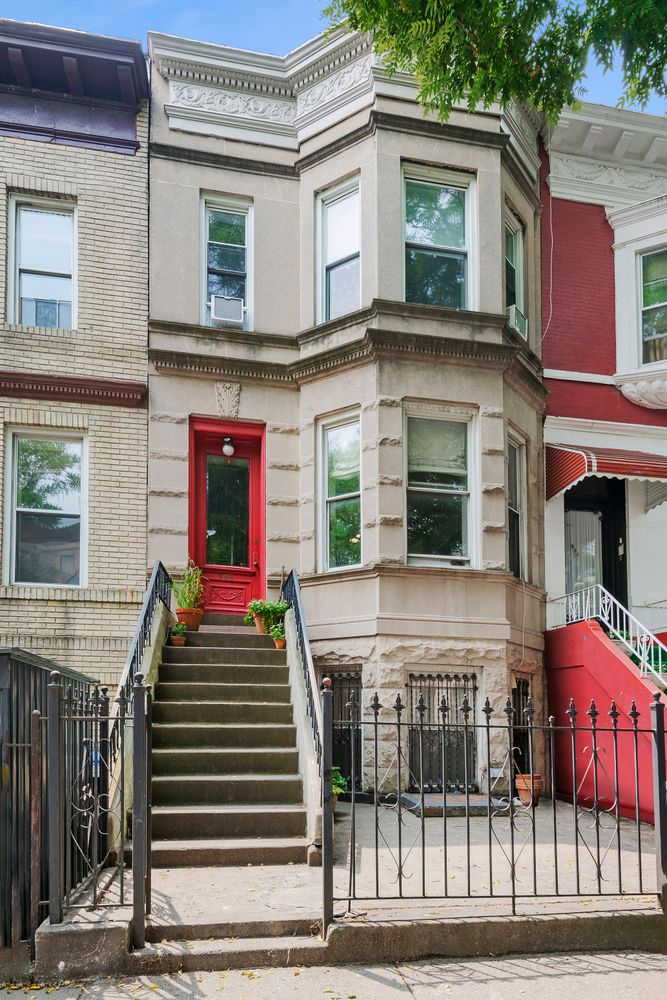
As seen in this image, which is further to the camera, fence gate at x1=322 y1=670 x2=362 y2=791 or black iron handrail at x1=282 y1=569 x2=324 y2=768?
fence gate at x1=322 y1=670 x2=362 y2=791

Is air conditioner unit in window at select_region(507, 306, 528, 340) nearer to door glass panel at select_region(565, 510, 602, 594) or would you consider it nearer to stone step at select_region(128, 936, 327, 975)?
door glass panel at select_region(565, 510, 602, 594)

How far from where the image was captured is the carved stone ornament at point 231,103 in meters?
13.9

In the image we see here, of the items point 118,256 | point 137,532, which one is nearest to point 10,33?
point 118,256

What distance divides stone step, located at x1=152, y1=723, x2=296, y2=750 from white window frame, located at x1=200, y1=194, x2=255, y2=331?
6.08 metres

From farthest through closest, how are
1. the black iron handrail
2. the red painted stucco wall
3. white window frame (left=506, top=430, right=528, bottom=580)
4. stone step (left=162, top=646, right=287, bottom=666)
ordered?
white window frame (left=506, top=430, right=528, bottom=580)
the red painted stucco wall
stone step (left=162, top=646, right=287, bottom=666)
the black iron handrail

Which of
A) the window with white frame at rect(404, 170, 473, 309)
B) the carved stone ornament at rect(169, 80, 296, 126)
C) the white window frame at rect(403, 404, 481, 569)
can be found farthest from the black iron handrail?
the carved stone ornament at rect(169, 80, 296, 126)

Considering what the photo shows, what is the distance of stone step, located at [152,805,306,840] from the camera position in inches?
337

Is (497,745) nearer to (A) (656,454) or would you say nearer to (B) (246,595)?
(B) (246,595)

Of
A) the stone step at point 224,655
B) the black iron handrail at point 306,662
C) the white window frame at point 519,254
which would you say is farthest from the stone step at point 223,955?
the white window frame at point 519,254

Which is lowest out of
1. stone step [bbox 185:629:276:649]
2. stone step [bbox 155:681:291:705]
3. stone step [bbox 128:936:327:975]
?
stone step [bbox 128:936:327:975]

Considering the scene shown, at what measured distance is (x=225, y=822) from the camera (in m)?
8.65

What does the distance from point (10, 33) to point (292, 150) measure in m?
3.94

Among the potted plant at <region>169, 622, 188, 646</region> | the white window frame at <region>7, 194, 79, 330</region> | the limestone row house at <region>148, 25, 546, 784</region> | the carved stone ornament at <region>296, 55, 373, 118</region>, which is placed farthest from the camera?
the carved stone ornament at <region>296, 55, 373, 118</region>

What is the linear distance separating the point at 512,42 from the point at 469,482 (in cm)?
564
